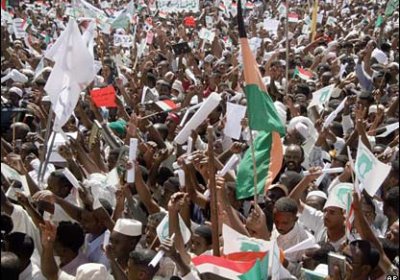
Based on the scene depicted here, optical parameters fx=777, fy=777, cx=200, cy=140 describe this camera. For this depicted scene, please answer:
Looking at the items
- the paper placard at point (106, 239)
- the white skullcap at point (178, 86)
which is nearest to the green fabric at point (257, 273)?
the paper placard at point (106, 239)

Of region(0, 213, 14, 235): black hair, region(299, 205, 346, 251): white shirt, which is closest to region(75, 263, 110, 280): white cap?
region(0, 213, 14, 235): black hair

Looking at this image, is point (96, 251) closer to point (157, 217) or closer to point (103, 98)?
point (157, 217)

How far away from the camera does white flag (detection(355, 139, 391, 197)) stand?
14.4 ft

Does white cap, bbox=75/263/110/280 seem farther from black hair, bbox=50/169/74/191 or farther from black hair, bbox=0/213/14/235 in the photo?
black hair, bbox=50/169/74/191

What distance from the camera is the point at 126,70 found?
11.6 metres

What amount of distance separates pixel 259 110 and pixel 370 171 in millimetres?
762

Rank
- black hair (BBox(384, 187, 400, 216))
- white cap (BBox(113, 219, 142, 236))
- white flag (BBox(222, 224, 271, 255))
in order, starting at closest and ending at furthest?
white flag (BBox(222, 224, 271, 255)) < white cap (BBox(113, 219, 142, 236)) < black hair (BBox(384, 187, 400, 216))

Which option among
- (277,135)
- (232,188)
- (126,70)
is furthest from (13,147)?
(126,70)

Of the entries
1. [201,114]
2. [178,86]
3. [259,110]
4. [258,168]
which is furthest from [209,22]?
[259,110]

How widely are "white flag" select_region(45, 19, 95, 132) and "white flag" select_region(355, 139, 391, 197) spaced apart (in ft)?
6.32

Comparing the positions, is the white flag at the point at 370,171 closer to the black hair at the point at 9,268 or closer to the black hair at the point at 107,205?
the black hair at the point at 107,205

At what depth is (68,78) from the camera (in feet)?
17.6

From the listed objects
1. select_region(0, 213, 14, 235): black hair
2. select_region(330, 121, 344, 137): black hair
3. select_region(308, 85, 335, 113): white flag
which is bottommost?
select_region(330, 121, 344, 137): black hair

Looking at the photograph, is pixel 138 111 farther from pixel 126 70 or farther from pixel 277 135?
pixel 277 135
